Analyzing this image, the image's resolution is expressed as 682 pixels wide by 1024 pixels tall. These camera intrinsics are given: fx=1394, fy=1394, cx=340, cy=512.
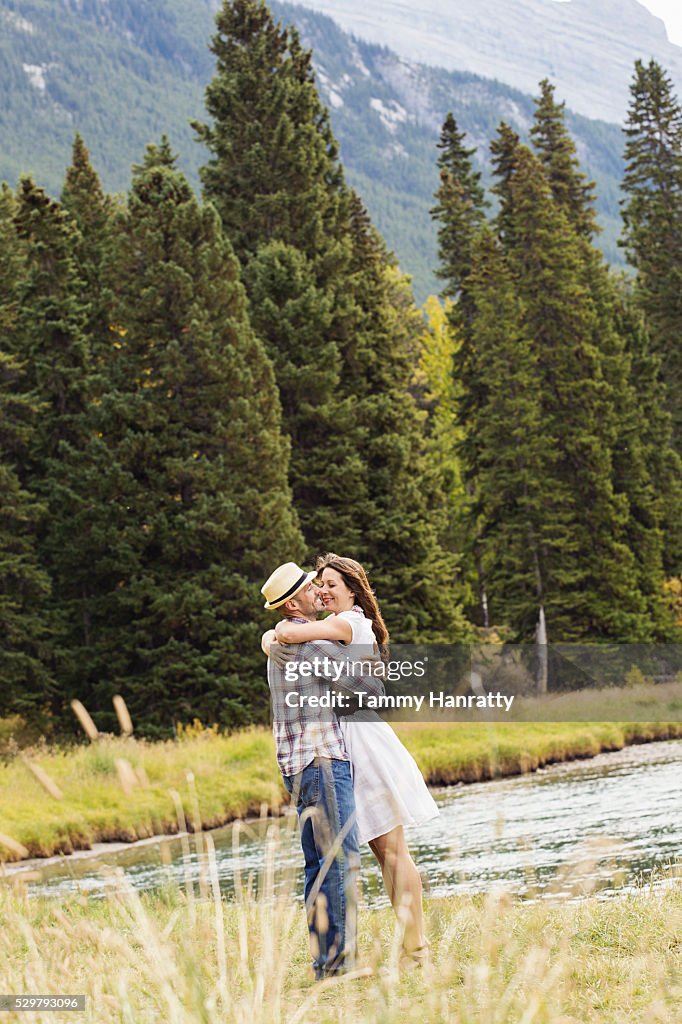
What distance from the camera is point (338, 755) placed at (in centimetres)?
674

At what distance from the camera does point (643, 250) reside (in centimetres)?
4975

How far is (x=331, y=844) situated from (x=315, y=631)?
3.30ft

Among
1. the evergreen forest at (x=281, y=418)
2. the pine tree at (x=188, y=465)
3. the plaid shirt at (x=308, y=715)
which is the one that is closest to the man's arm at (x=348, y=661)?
the plaid shirt at (x=308, y=715)

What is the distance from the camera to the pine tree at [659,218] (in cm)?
4750

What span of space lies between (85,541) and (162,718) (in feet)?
13.6

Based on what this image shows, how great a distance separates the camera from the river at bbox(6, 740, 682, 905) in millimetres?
12617

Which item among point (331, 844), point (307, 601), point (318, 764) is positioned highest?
point (307, 601)

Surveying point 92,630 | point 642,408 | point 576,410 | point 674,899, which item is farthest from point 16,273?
point 674,899

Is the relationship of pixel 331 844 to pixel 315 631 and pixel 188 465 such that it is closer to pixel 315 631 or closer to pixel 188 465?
pixel 315 631

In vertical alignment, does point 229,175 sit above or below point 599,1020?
above

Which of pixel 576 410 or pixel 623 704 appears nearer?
pixel 623 704

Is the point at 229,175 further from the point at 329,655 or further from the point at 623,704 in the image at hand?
the point at 329,655

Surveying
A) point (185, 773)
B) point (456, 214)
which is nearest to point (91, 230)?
point (456, 214)

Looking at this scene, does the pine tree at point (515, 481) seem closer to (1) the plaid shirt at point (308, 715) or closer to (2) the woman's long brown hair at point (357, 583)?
(2) the woman's long brown hair at point (357, 583)
